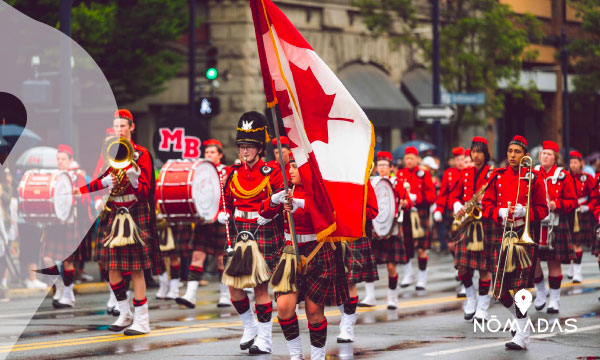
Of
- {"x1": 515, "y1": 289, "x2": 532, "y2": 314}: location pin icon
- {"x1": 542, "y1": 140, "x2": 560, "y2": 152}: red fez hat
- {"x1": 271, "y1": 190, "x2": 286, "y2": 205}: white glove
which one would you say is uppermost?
{"x1": 542, "y1": 140, "x2": 560, "y2": 152}: red fez hat

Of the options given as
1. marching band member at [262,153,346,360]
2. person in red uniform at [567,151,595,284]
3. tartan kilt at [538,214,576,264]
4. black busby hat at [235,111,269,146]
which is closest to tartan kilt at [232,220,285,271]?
black busby hat at [235,111,269,146]

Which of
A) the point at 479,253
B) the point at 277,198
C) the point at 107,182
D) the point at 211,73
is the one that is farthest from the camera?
the point at 211,73

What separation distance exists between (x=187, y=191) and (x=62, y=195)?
62.3 inches

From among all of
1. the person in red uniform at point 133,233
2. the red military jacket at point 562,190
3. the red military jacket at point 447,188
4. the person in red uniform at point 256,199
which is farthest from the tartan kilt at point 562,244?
the person in red uniform at point 133,233

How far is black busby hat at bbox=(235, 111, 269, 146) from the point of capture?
1009 cm

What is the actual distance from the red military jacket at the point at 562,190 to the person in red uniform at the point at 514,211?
8.44 ft

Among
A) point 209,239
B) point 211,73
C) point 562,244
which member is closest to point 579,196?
point 562,244

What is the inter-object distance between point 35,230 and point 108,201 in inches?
188

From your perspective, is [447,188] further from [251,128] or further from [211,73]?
[211,73]

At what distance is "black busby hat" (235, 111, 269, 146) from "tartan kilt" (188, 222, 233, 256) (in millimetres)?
Answer: 4967

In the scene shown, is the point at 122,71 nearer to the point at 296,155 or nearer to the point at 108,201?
the point at 108,201

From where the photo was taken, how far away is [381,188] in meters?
14.4

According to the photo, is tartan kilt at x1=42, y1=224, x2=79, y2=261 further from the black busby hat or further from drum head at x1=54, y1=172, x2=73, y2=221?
the black busby hat

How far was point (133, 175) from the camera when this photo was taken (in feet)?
37.1
